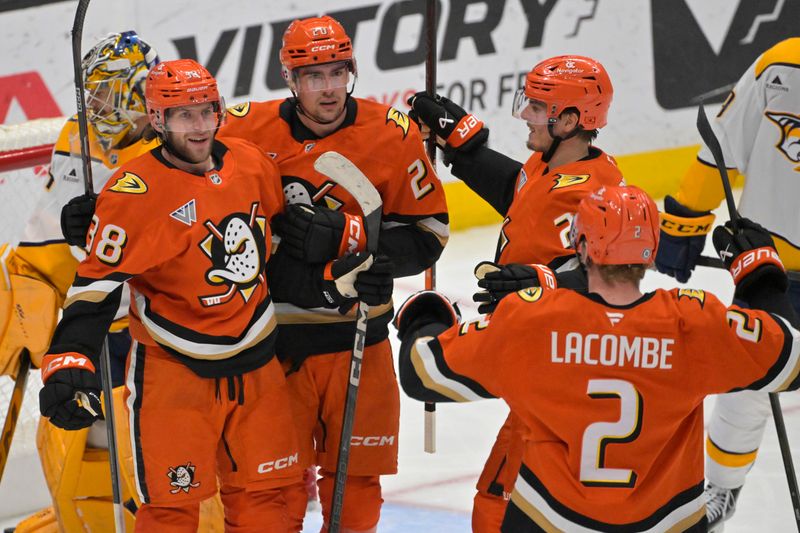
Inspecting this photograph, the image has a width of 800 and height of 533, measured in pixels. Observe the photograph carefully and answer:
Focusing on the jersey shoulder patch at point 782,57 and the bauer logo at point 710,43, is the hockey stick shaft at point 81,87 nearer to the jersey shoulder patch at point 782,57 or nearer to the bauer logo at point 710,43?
the jersey shoulder patch at point 782,57

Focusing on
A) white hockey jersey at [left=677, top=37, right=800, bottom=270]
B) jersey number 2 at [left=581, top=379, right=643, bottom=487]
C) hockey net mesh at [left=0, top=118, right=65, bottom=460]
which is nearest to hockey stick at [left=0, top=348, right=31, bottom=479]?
hockey net mesh at [left=0, top=118, right=65, bottom=460]

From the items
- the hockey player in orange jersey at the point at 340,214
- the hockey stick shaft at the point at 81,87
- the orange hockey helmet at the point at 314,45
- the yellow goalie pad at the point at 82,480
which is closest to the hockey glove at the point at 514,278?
the hockey player in orange jersey at the point at 340,214

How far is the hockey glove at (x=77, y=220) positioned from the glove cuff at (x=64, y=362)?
0.30 metres

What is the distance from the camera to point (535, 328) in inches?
95.1

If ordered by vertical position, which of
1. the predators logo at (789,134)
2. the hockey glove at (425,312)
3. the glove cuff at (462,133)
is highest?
the glove cuff at (462,133)

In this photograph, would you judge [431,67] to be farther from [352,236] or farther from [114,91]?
[114,91]

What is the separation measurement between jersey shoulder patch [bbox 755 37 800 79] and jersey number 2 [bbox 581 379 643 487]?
1695 millimetres

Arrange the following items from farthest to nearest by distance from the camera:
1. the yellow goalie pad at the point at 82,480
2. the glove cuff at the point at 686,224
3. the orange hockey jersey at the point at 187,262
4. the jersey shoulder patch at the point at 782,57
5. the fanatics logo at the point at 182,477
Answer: the glove cuff at the point at 686,224 → the jersey shoulder patch at the point at 782,57 → the yellow goalie pad at the point at 82,480 → the fanatics logo at the point at 182,477 → the orange hockey jersey at the point at 187,262

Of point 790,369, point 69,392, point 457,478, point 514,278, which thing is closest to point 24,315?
point 69,392

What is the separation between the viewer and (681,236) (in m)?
4.00

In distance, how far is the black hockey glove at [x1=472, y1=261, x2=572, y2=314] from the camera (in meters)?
2.86

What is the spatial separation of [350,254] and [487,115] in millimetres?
3750

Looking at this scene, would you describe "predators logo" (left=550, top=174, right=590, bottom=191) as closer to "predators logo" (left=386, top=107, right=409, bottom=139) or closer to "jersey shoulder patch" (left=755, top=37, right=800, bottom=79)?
"predators logo" (left=386, top=107, right=409, bottom=139)

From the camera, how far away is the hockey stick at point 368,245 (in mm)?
2990
